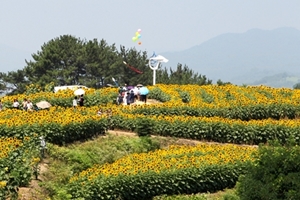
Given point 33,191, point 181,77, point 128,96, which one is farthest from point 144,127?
point 181,77

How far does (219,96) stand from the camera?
29453mm

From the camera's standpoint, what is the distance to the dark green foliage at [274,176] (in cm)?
985

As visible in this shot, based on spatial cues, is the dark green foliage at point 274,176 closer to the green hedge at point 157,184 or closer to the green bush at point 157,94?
the green hedge at point 157,184

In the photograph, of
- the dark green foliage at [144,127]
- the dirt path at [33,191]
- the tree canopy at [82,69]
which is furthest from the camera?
the tree canopy at [82,69]

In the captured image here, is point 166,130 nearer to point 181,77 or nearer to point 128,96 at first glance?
point 128,96

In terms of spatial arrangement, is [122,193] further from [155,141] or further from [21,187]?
[155,141]

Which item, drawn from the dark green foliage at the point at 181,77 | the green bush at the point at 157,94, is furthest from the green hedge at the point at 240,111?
the dark green foliage at the point at 181,77

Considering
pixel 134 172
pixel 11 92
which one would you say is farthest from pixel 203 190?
pixel 11 92

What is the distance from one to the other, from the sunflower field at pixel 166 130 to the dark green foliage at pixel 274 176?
1.03m

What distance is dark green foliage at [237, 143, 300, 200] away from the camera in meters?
9.85

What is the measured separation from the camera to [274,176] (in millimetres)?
10242

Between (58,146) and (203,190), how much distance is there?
566 centimetres

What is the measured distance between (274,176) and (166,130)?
11.8 metres

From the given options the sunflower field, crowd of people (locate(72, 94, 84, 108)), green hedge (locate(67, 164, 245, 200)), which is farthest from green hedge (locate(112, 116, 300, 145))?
green hedge (locate(67, 164, 245, 200))
